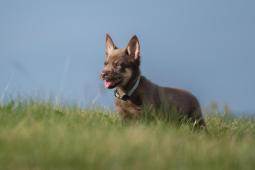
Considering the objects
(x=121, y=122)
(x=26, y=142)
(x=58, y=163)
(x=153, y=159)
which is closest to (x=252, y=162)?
(x=153, y=159)

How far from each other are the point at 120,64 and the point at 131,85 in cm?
47

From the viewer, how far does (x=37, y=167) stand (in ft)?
21.5

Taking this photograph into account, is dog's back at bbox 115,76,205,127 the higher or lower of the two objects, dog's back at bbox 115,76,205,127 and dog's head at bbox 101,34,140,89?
the lower

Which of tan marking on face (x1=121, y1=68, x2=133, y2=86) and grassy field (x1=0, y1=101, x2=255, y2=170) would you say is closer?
grassy field (x1=0, y1=101, x2=255, y2=170)

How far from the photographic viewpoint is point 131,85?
10672mm

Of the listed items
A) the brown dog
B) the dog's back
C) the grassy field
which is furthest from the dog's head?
the grassy field

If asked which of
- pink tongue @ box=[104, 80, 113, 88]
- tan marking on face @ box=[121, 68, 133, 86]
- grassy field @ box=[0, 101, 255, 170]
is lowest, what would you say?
grassy field @ box=[0, 101, 255, 170]

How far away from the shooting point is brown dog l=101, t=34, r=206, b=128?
10.4 metres

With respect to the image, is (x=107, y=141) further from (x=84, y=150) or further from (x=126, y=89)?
(x=126, y=89)

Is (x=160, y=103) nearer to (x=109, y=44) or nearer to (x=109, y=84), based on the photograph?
(x=109, y=84)

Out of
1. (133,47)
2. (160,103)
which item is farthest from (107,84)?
(160,103)

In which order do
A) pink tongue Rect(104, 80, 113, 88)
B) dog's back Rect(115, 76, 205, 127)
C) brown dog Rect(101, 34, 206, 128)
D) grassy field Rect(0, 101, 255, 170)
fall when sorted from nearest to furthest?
grassy field Rect(0, 101, 255, 170), pink tongue Rect(104, 80, 113, 88), brown dog Rect(101, 34, 206, 128), dog's back Rect(115, 76, 205, 127)

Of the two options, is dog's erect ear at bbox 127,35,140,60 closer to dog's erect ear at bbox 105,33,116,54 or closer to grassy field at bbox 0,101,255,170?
dog's erect ear at bbox 105,33,116,54

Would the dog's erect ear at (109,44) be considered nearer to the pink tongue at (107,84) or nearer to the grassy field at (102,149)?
the pink tongue at (107,84)
